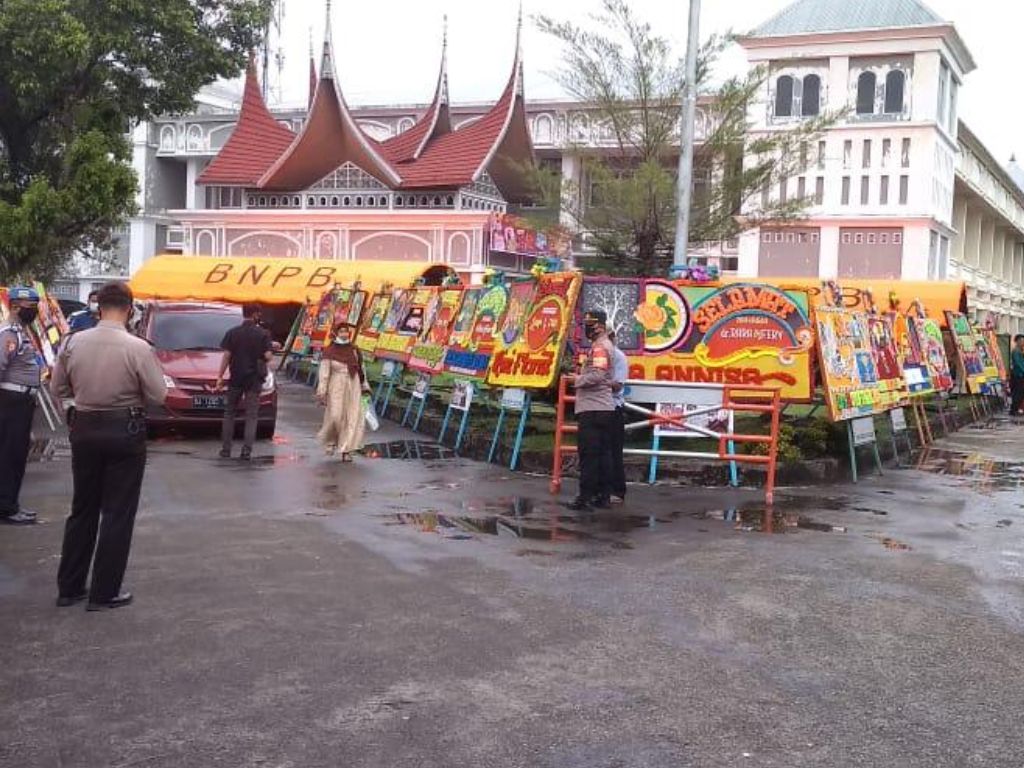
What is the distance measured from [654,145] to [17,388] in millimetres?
12638

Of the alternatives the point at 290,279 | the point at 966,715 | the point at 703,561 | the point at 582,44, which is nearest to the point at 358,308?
the point at 582,44

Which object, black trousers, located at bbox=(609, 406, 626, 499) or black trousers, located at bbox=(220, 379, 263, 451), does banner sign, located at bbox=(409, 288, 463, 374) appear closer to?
black trousers, located at bbox=(220, 379, 263, 451)

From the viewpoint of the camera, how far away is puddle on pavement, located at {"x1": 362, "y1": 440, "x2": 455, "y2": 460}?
13.9 metres

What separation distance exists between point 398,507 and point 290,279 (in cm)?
2489

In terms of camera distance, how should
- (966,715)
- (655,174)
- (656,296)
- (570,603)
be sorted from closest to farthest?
(966,715), (570,603), (656,296), (655,174)

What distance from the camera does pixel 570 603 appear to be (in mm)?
6809

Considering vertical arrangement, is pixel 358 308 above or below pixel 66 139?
below

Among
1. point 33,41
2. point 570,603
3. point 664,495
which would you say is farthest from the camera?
point 33,41

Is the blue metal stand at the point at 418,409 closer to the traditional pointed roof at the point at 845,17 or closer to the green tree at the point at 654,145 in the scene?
the green tree at the point at 654,145

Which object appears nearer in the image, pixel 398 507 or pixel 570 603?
pixel 570 603

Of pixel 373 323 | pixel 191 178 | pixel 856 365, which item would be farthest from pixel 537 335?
pixel 191 178

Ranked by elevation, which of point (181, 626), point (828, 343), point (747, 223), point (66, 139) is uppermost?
point (66, 139)

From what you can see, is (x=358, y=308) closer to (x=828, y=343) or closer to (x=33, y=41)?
(x=33, y=41)

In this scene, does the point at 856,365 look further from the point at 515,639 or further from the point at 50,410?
the point at 50,410
